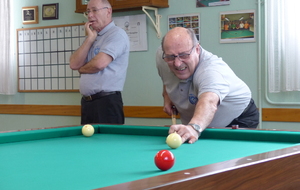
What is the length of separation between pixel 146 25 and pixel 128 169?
9.12ft

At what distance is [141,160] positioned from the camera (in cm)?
161

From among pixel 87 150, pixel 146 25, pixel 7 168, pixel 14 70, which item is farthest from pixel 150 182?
pixel 14 70

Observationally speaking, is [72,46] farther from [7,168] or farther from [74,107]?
[7,168]

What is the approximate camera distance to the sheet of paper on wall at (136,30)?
407 centimetres

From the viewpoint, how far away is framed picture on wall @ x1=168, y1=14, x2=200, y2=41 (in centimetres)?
382

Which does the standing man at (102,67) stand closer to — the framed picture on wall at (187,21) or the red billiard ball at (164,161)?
the framed picture on wall at (187,21)

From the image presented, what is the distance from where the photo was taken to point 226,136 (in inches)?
85.1

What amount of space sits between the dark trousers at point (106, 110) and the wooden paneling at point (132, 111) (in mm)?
660

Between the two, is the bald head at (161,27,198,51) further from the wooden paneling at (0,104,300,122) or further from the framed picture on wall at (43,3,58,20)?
Result: the framed picture on wall at (43,3,58,20)

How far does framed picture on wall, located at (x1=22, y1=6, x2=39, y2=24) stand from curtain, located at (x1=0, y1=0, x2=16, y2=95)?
18cm

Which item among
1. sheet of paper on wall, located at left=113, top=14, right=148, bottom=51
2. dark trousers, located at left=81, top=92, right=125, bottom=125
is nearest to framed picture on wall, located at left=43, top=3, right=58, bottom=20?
sheet of paper on wall, located at left=113, top=14, right=148, bottom=51

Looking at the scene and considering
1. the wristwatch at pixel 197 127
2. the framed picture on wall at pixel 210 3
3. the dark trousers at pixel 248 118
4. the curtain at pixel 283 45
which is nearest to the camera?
the wristwatch at pixel 197 127

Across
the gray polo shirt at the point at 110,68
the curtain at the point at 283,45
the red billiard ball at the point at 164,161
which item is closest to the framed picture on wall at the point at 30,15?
the gray polo shirt at the point at 110,68

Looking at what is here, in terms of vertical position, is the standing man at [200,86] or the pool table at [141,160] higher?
the standing man at [200,86]
